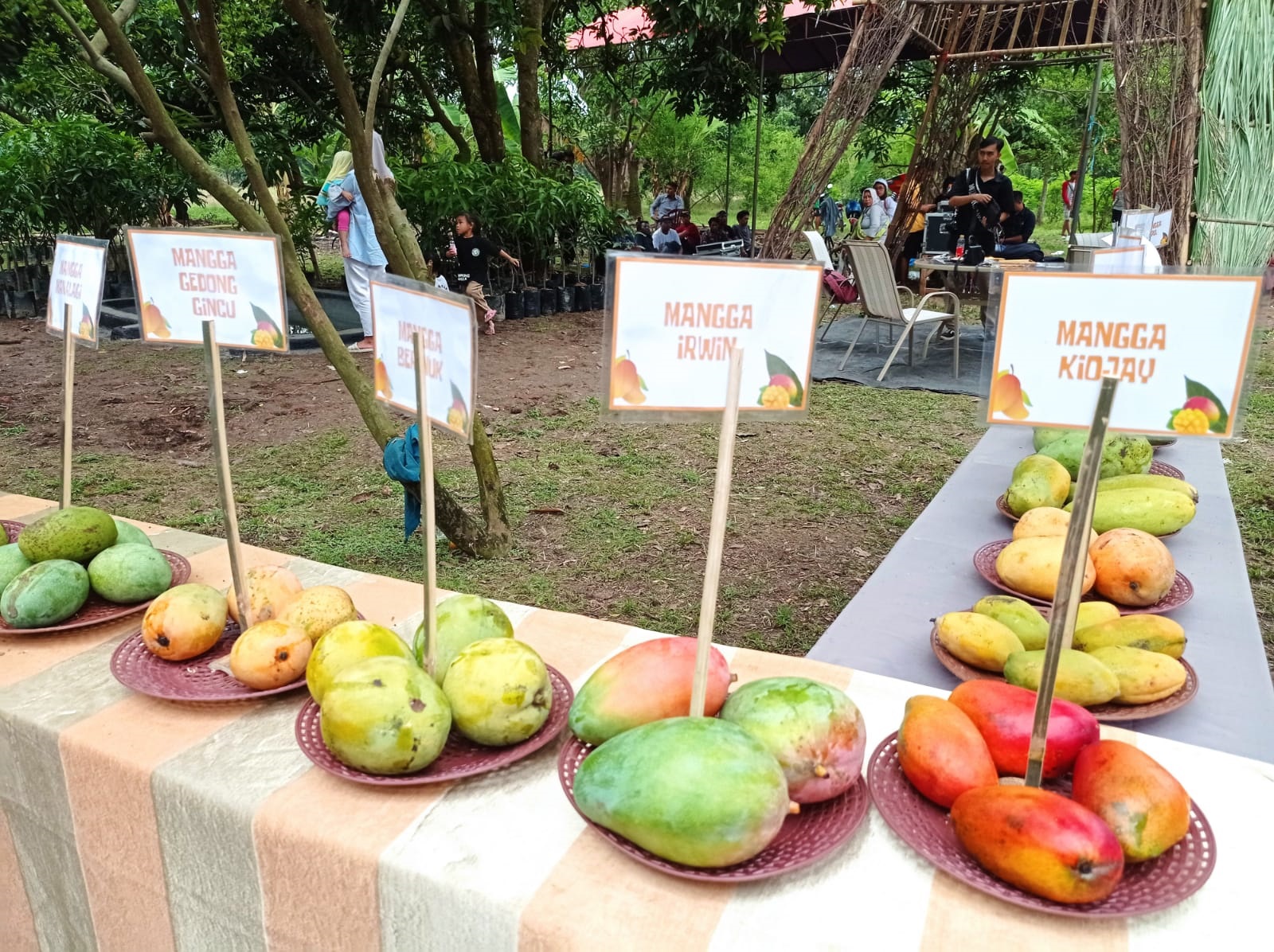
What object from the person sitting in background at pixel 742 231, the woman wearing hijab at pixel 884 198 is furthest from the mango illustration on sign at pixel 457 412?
the woman wearing hijab at pixel 884 198

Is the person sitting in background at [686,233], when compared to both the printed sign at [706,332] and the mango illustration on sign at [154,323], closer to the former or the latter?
the mango illustration on sign at [154,323]

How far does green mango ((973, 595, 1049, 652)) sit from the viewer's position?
146 centimetres

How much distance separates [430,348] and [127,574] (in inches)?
27.7

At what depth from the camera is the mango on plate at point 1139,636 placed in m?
1.40

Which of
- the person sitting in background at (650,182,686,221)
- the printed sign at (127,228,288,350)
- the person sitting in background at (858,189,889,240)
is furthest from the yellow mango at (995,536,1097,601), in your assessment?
the person sitting in background at (650,182,686,221)

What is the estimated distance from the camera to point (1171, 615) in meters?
1.70

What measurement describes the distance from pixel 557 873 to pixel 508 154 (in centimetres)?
905

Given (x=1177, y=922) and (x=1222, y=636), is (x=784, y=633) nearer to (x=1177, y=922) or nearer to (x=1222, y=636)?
(x=1222, y=636)

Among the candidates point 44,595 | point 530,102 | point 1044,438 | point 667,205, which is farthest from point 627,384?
point 667,205

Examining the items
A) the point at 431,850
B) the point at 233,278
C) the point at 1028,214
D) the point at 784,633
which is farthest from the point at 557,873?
the point at 1028,214

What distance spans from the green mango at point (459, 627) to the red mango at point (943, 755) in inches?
22.7

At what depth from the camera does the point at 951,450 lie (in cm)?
487

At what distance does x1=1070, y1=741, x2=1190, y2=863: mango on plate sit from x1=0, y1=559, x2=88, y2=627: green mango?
4.93 ft

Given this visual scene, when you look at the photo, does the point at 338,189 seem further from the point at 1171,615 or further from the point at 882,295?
the point at 1171,615
